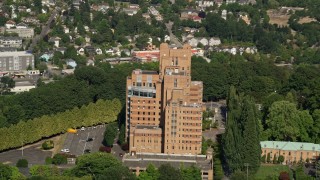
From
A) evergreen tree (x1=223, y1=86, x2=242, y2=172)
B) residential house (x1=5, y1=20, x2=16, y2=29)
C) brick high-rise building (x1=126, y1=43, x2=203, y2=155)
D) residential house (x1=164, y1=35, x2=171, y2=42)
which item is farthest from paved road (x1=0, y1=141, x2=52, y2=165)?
residential house (x1=5, y1=20, x2=16, y2=29)

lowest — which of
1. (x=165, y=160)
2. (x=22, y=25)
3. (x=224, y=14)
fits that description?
(x=165, y=160)

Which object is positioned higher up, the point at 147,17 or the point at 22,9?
the point at 22,9

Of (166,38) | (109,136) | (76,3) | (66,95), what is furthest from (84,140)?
A: (76,3)

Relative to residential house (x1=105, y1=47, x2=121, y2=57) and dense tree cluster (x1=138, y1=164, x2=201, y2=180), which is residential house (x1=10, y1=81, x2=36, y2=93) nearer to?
residential house (x1=105, y1=47, x2=121, y2=57)

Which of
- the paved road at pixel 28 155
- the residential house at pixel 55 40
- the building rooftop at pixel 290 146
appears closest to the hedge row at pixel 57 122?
the paved road at pixel 28 155

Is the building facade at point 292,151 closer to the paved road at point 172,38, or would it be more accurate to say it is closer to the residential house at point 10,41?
the paved road at point 172,38

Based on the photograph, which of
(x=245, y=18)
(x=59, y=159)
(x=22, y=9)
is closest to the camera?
(x=59, y=159)

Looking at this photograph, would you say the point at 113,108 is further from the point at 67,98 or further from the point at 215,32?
the point at 215,32

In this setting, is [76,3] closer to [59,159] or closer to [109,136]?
[109,136]
